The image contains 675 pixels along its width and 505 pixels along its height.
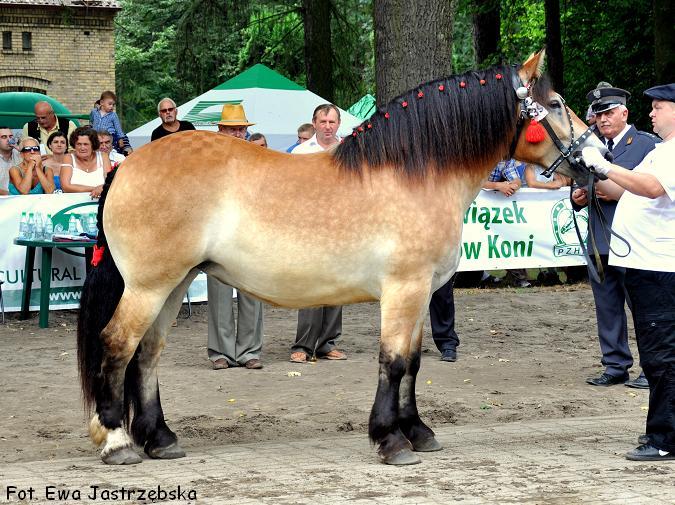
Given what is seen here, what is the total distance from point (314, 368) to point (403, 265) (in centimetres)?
350

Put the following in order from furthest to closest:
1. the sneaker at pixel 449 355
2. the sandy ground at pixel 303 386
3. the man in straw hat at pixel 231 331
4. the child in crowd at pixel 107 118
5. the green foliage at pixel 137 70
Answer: the green foliage at pixel 137 70
the child in crowd at pixel 107 118
the sneaker at pixel 449 355
the man in straw hat at pixel 231 331
the sandy ground at pixel 303 386

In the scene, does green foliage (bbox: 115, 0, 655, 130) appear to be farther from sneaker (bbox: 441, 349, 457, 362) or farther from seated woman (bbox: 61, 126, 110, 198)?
sneaker (bbox: 441, 349, 457, 362)

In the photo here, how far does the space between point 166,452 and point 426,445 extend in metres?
1.59

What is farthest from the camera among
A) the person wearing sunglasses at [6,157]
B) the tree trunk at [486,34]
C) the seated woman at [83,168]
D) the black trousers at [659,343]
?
the tree trunk at [486,34]

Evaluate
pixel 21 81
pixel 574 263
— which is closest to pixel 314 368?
pixel 574 263

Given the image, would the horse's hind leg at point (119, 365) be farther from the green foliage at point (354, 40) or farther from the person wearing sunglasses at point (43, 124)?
the green foliage at point (354, 40)

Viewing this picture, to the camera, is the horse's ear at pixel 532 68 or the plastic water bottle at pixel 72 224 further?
the plastic water bottle at pixel 72 224

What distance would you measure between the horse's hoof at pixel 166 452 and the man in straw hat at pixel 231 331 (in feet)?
9.84

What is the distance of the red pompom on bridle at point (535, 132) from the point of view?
604 cm

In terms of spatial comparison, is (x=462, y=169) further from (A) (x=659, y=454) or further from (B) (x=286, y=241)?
(A) (x=659, y=454)

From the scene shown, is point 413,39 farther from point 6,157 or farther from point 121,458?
point 121,458

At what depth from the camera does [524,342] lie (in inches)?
416

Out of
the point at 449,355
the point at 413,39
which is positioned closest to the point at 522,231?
the point at 413,39

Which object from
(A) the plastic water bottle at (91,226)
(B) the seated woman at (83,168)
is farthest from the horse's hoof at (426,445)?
(B) the seated woman at (83,168)
